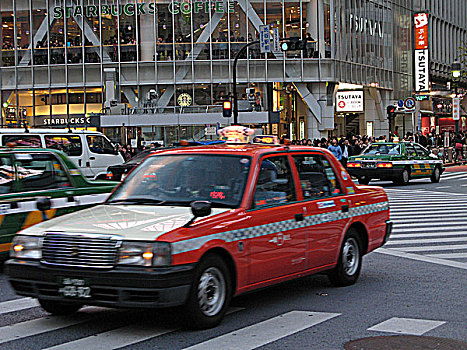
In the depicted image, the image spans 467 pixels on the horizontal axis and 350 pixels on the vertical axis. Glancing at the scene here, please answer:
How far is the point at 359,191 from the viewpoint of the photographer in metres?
9.91

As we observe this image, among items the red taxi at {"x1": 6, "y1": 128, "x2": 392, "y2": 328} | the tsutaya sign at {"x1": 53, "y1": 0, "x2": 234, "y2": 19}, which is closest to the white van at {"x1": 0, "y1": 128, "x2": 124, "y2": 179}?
the red taxi at {"x1": 6, "y1": 128, "x2": 392, "y2": 328}

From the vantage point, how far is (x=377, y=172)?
28.0 m

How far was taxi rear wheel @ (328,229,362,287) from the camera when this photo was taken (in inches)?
364

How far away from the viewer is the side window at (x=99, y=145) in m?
24.6

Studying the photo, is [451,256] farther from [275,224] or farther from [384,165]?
[384,165]

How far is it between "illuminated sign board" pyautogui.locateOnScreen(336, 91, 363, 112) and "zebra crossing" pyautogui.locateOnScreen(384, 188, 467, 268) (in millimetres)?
29241

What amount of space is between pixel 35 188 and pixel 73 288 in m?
4.36

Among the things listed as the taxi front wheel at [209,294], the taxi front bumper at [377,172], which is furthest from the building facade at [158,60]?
the taxi front wheel at [209,294]

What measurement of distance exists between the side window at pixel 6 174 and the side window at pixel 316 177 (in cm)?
413

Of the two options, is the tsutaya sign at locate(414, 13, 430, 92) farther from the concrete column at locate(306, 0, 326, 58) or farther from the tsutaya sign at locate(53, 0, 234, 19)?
the tsutaya sign at locate(53, 0, 234, 19)

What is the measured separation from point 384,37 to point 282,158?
55437 mm

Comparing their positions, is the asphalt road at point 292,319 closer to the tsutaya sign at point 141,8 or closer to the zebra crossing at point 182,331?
the zebra crossing at point 182,331

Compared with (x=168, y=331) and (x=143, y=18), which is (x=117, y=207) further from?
(x=143, y=18)

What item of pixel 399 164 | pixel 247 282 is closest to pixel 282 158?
pixel 247 282
